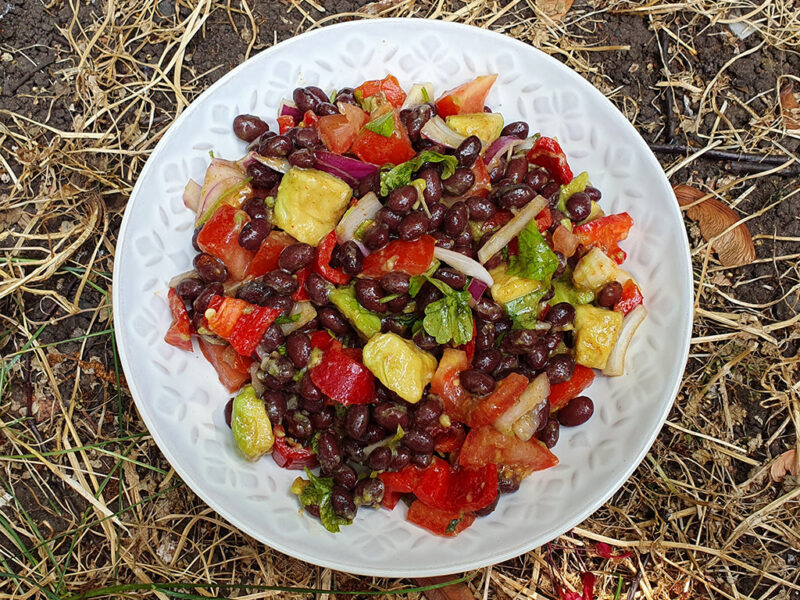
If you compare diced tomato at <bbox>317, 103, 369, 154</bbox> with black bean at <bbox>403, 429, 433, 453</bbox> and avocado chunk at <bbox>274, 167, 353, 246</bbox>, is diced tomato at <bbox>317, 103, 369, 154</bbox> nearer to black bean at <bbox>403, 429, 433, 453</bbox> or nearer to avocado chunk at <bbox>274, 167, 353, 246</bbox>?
avocado chunk at <bbox>274, 167, 353, 246</bbox>

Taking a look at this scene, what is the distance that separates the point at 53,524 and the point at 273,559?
1188 millimetres

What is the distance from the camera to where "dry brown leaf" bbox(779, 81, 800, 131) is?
4137mm

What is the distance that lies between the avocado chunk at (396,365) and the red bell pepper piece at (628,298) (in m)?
1.05

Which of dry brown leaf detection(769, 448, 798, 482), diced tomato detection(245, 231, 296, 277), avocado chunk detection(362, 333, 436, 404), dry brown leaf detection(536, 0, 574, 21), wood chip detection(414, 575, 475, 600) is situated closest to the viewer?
avocado chunk detection(362, 333, 436, 404)

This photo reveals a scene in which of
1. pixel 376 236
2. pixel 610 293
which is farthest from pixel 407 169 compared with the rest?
pixel 610 293

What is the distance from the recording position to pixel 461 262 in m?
3.01

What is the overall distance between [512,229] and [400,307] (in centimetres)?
63

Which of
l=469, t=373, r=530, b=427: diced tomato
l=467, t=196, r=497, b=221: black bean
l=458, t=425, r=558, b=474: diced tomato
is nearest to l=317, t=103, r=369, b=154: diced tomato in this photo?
l=467, t=196, r=497, b=221: black bean

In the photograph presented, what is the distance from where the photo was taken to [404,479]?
9.90 feet

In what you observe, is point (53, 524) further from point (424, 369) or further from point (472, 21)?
point (472, 21)

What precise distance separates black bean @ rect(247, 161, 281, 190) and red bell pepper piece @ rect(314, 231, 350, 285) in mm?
423

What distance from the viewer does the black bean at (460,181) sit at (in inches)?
120

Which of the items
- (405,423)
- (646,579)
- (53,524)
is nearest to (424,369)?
(405,423)

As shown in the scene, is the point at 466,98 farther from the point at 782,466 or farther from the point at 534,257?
the point at 782,466
